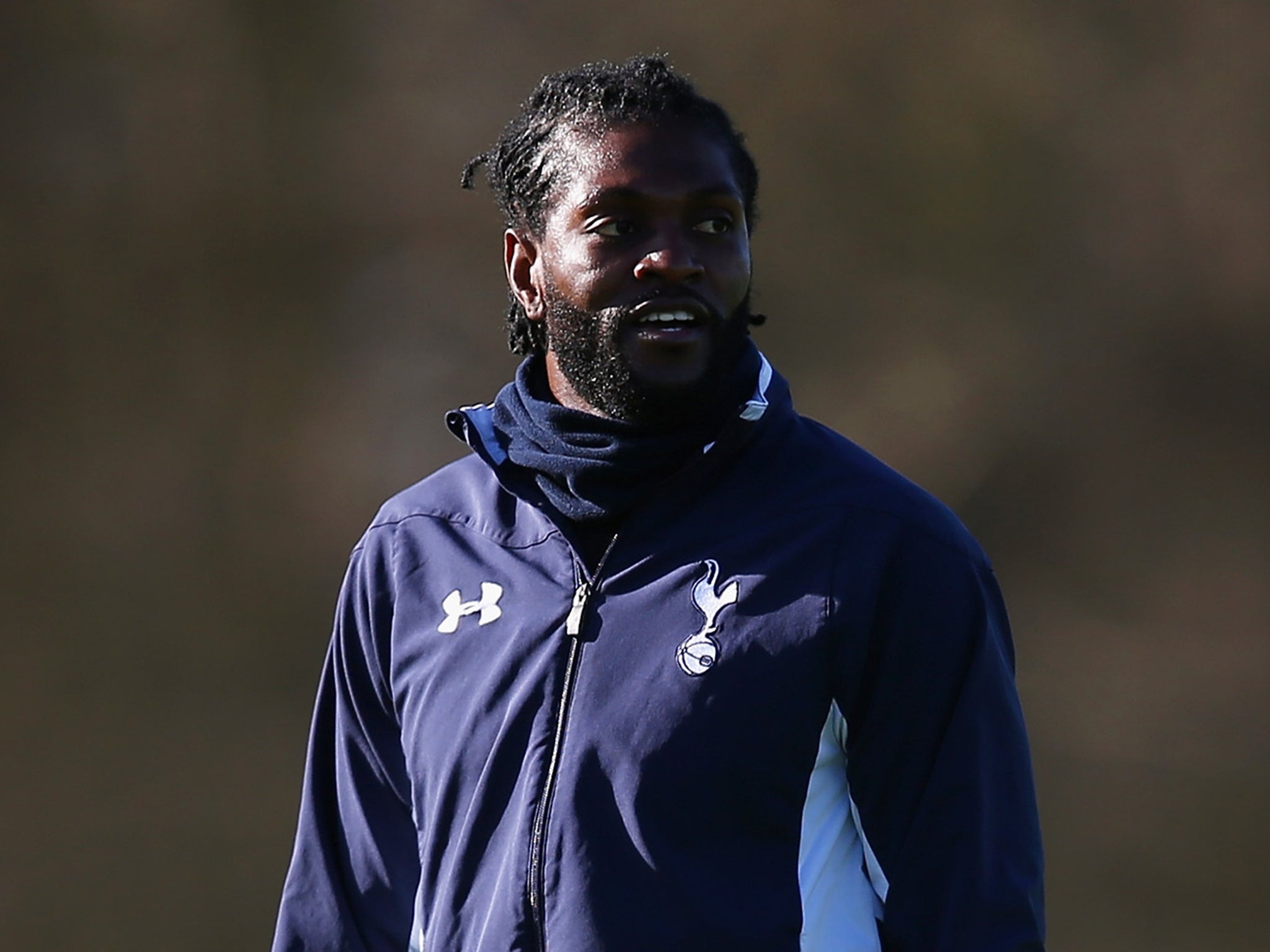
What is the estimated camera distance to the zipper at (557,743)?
2117mm

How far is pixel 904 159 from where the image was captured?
5.19 metres

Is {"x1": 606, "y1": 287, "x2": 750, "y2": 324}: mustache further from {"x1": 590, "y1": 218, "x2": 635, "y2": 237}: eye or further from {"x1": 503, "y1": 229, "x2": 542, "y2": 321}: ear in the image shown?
{"x1": 503, "y1": 229, "x2": 542, "y2": 321}: ear

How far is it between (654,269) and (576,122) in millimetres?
278

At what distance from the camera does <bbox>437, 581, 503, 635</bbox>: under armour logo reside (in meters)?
2.34

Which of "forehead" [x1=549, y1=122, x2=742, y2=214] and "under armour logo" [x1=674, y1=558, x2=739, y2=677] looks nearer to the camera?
"under armour logo" [x1=674, y1=558, x2=739, y2=677]

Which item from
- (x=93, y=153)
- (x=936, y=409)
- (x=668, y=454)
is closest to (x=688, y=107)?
(x=668, y=454)

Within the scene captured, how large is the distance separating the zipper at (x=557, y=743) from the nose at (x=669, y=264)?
1.07 ft

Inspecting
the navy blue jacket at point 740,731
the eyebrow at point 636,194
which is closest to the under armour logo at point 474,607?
the navy blue jacket at point 740,731

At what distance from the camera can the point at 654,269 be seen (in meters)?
2.34

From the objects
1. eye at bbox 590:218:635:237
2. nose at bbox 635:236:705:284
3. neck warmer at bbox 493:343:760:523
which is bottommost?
neck warmer at bbox 493:343:760:523

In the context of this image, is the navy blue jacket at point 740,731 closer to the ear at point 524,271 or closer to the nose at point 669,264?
the nose at point 669,264

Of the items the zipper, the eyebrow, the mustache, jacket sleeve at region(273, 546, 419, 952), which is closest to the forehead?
the eyebrow

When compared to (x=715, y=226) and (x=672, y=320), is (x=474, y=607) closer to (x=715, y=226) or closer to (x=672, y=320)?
(x=672, y=320)

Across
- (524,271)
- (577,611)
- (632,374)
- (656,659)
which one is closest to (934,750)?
(656,659)
